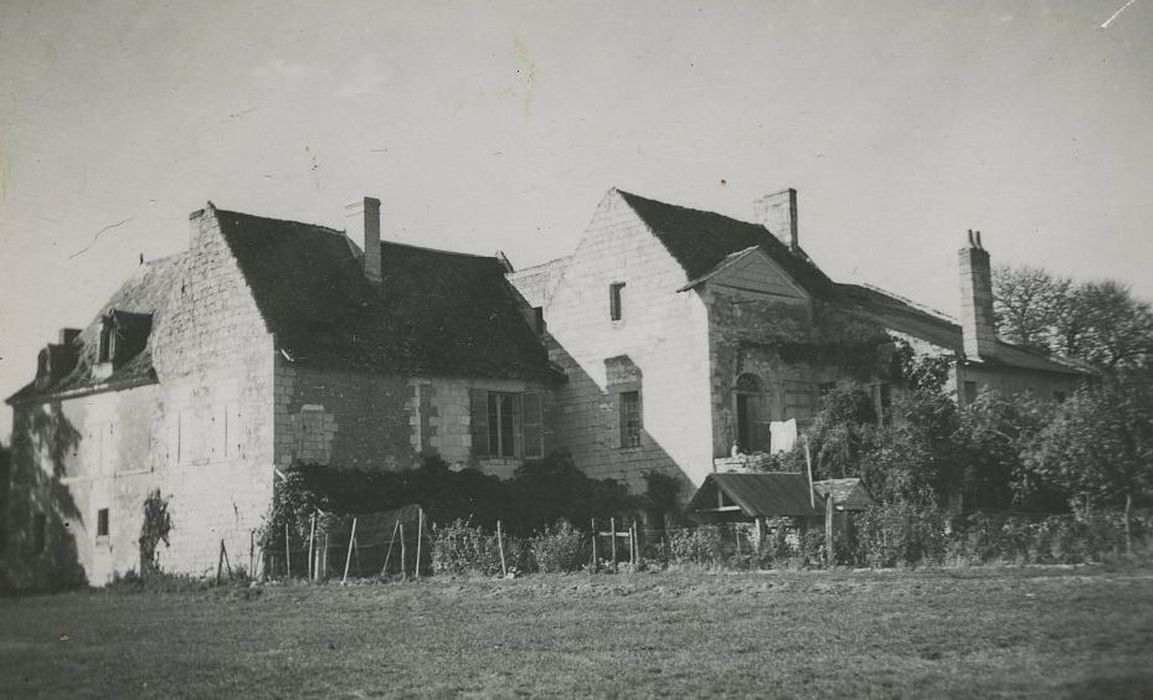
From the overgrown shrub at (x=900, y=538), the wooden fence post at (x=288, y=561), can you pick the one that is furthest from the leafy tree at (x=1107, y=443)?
the wooden fence post at (x=288, y=561)

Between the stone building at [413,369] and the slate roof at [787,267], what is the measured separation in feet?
0.37

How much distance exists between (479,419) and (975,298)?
42.6 ft

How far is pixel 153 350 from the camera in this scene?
32094mm

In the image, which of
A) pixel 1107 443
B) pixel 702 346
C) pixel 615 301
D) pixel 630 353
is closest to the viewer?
pixel 1107 443

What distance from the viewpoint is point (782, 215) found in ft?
123

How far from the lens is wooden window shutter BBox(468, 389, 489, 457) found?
104ft

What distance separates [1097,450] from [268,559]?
56.6 feet

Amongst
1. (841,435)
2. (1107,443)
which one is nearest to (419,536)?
(841,435)

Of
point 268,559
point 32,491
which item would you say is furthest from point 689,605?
point 32,491

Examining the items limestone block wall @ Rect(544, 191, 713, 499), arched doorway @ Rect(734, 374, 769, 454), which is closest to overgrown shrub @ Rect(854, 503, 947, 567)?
limestone block wall @ Rect(544, 191, 713, 499)

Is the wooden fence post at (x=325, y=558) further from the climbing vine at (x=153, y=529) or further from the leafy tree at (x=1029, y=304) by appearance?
the leafy tree at (x=1029, y=304)

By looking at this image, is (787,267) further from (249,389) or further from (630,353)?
(249,389)

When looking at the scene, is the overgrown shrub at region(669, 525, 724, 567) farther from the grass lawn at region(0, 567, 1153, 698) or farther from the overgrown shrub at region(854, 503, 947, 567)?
the overgrown shrub at region(854, 503, 947, 567)

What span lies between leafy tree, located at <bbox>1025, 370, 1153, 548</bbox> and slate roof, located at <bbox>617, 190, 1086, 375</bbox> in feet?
20.4
